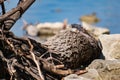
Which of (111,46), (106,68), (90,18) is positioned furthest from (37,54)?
(90,18)

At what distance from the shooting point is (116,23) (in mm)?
22750

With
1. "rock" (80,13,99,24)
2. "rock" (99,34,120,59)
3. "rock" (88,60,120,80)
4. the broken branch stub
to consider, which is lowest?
"rock" (80,13,99,24)

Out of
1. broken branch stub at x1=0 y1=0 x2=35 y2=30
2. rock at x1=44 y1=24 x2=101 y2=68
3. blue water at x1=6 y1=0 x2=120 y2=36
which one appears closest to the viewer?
broken branch stub at x1=0 y1=0 x2=35 y2=30

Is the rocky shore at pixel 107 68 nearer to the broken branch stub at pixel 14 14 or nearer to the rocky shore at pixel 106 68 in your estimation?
the rocky shore at pixel 106 68

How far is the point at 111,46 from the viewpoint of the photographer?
445 centimetres

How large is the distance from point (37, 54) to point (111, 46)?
2.84ft

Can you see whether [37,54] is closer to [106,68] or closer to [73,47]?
[73,47]

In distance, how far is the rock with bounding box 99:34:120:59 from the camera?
14.5 ft

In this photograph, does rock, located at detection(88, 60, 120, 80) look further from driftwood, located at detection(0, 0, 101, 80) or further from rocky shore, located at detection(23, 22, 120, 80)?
driftwood, located at detection(0, 0, 101, 80)

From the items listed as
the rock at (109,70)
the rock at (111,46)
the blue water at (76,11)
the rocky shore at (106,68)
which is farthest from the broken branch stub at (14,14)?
the blue water at (76,11)

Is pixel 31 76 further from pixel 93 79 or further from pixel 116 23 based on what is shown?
pixel 116 23

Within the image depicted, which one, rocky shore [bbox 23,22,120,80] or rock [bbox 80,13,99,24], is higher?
rocky shore [bbox 23,22,120,80]

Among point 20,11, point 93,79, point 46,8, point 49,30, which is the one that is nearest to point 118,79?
point 93,79

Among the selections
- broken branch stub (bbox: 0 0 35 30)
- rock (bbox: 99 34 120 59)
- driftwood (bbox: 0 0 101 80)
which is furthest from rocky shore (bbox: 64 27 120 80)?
broken branch stub (bbox: 0 0 35 30)
